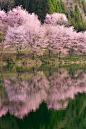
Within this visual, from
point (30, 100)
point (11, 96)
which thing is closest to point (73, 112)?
point (30, 100)

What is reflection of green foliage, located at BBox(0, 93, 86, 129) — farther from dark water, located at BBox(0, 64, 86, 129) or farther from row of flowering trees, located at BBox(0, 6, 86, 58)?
row of flowering trees, located at BBox(0, 6, 86, 58)

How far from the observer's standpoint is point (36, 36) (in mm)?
50500

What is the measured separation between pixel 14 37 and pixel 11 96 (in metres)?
36.3

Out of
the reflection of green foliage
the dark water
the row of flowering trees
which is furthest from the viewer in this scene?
the row of flowering trees

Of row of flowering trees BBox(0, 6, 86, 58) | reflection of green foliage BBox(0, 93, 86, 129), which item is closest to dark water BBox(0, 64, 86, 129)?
reflection of green foliage BBox(0, 93, 86, 129)

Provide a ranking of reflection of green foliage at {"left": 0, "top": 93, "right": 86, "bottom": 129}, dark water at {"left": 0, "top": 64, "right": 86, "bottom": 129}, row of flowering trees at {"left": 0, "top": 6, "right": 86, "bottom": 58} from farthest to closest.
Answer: row of flowering trees at {"left": 0, "top": 6, "right": 86, "bottom": 58}, dark water at {"left": 0, "top": 64, "right": 86, "bottom": 129}, reflection of green foliage at {"left": 0, "top": 93, "right": 86, "bottom": 129}

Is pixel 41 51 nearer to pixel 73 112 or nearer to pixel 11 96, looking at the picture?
pixel 11 96

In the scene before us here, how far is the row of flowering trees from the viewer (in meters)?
50.0

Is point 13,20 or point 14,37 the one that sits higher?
point 13,20

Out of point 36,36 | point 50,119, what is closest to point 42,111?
point 50,119

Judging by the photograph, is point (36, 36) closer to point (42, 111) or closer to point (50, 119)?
point (42, 111)

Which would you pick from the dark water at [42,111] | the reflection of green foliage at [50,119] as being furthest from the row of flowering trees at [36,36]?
the reflection of green foliage at [50,119]

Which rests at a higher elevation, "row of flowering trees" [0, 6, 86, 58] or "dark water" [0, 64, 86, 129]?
"row of flowering trees" [0, 6, 86, 58]

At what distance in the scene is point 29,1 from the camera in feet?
246
